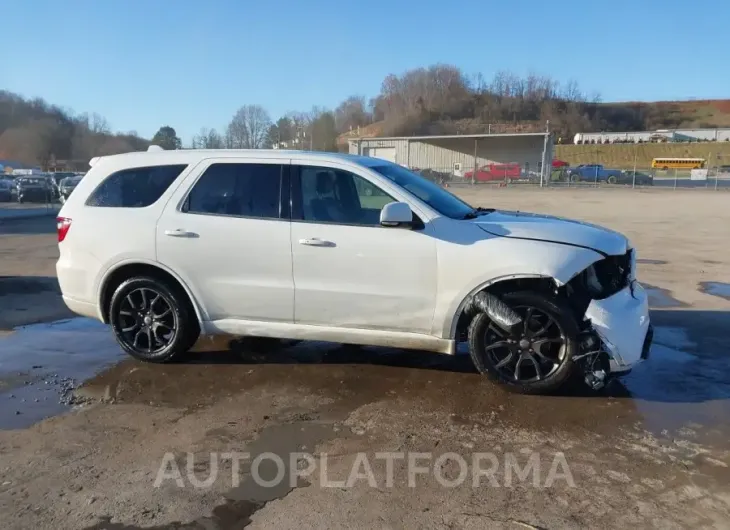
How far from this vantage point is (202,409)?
4566 millimetres

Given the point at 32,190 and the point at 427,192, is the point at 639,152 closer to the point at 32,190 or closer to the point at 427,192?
the point at 32,190

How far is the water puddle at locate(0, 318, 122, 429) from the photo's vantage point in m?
4.63

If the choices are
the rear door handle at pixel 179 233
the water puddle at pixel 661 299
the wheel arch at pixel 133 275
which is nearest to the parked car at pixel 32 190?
the wheel arch at pixel 133 275

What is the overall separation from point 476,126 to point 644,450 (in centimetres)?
13326

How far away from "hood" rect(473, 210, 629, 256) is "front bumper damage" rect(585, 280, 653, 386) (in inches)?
15.8

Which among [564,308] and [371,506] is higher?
[564,308]

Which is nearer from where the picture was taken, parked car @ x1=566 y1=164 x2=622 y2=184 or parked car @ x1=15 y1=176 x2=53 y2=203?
parked car @ x1=15 y1=176 x2=53 y2=203

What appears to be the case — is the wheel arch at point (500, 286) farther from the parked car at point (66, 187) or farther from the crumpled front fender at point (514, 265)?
the parked car at point (66, 187)

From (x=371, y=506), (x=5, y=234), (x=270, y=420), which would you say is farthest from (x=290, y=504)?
(x=5, y=234)

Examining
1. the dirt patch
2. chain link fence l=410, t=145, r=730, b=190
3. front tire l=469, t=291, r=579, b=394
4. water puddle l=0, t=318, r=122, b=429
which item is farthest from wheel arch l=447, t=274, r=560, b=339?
chain link fence l=410, t=145, r=730, b=190

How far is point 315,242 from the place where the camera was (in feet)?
16.2

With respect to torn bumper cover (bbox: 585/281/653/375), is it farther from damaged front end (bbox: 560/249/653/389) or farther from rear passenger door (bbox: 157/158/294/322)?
rear passenger door (bbox: 157/158/294/322)

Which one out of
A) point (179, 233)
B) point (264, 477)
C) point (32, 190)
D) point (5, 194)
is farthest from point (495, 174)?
point (264, 477)

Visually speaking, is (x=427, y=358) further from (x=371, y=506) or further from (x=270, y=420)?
(x=371, y=506)
